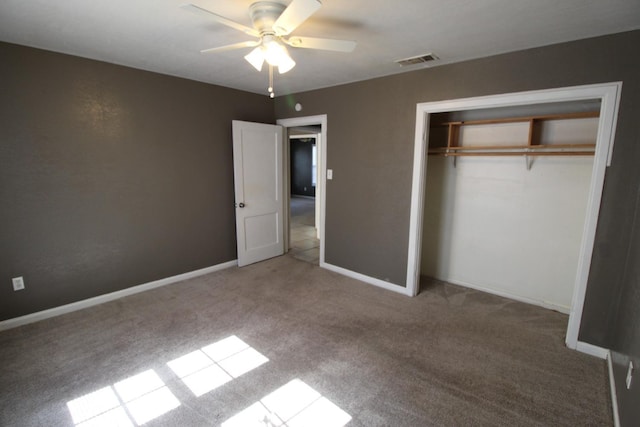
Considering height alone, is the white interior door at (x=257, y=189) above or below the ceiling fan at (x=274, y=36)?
below

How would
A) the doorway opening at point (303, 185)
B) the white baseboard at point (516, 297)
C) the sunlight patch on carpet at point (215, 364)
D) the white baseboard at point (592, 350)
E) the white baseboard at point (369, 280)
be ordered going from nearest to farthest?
1. the sunlight patch on carpet at point (215, 364)
2. the white baseboard at point (592, 350)
3. the white baseboard at point (516, 297)
4. the white baseboard at point (369, 280)
5. the doorway opening at point (303, 185)

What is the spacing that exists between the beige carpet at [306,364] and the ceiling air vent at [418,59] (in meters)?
2.42

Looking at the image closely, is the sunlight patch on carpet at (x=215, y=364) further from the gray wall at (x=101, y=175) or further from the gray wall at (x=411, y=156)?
the gray wall at (x=411, y=156)

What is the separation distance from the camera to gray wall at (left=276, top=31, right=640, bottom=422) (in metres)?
2.16

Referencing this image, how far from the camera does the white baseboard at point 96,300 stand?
9.02ft

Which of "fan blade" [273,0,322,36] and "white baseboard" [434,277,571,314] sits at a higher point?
"fan blade" [273,0,322,36]

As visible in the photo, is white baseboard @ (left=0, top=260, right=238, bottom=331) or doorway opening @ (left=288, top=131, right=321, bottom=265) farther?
doorway opening @ (left=288, top=131, right=321, bottom=265)

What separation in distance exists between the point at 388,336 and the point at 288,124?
10.5ft

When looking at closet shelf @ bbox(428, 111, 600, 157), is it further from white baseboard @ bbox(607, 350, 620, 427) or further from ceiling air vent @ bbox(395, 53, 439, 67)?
white baseboard @ bbox(607, 350, 620, 427)

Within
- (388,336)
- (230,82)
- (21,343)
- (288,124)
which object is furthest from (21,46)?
(388,336)

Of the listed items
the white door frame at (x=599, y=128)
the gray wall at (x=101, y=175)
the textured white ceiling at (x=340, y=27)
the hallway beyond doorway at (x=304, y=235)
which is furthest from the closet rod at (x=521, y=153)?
the gray wall at (x=101, y=175)

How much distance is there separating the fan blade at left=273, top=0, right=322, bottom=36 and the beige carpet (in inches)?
88.5

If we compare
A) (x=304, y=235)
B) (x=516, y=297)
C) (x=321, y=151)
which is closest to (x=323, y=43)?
(x=321, y=151)

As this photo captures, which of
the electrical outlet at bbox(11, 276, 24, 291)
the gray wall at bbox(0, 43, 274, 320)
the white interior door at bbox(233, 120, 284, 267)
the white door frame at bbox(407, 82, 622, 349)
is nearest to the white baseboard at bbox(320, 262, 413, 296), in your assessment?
the white interior door at bbox(233, 120, 284, 267)
